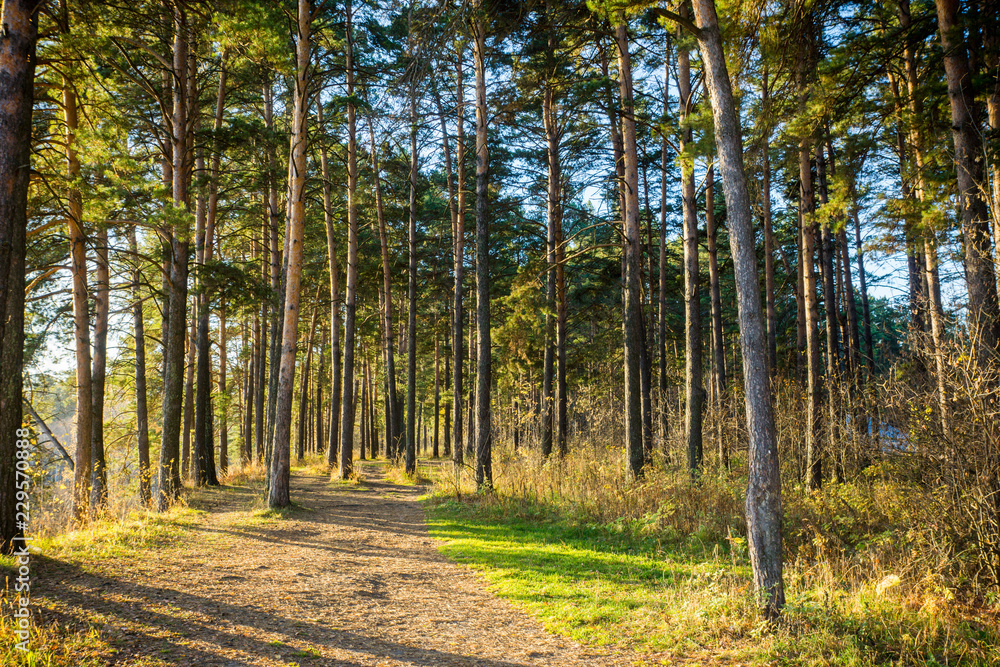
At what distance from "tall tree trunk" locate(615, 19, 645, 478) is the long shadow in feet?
21.3

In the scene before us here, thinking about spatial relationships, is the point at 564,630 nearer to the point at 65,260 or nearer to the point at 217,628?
the point at 217,628

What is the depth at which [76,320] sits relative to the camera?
967cm

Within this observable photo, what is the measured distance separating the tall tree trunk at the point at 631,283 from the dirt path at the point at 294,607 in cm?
471

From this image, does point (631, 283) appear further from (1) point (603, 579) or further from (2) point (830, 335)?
(2) point (830, 335)

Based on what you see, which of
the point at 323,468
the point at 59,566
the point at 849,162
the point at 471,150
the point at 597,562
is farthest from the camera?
the point at 323,468

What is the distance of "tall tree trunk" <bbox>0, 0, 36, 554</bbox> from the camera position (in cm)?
517

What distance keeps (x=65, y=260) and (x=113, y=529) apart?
30.2ft

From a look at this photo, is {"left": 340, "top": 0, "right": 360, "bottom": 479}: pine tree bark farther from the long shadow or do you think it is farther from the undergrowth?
the long shadow

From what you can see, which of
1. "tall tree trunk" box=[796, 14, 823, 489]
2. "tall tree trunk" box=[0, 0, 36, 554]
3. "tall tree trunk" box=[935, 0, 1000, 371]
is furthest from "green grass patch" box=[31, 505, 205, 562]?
"tall tree trunk" box=[935, 0, 1000, 371]

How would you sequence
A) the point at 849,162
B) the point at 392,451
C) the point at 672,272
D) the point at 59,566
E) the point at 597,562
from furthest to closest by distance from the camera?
the point at 672,272 → the point at 392,451 → the point at 849,162 → the point at 597,562 → the point at 59,566

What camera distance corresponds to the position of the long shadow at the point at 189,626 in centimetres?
374

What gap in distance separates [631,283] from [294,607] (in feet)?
26.9

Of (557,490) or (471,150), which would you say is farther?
(471,150)

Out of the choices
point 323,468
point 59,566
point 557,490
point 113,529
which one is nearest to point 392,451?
point 323,468
